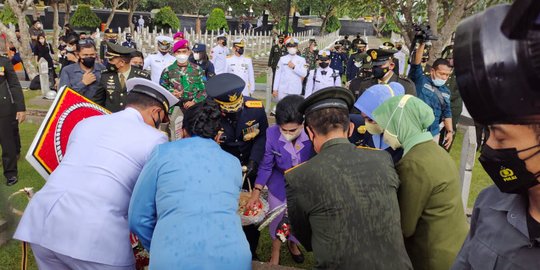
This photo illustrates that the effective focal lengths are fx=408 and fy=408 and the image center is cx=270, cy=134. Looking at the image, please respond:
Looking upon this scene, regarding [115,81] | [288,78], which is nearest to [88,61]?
[115,81]

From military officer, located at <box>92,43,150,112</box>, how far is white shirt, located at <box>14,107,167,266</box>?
2648 mm

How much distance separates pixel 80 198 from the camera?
2.28 meters

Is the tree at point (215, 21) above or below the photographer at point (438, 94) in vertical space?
above

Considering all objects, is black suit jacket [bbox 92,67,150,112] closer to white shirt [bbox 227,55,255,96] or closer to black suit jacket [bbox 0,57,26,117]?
black suit jacket [bbox 0,57,26,117]

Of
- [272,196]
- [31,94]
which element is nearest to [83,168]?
[272,196]

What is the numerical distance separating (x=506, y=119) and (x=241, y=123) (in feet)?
9.44

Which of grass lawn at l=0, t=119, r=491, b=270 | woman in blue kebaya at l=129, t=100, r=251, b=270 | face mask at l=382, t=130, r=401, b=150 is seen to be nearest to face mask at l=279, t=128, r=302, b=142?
face mask at l=382, t=130, r=401, b=150

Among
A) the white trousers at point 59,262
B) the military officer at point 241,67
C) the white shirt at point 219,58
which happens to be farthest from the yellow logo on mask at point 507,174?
the white shirt at point 219,58

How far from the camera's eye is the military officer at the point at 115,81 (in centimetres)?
504

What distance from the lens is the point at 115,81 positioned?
16.6ft

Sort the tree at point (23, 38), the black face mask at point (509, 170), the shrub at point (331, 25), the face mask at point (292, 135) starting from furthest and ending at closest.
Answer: the shrub at point (331, 25)
the tree at point (23, 38)
the face mask at point (292, 135)
the black face mask at point (509, 170)

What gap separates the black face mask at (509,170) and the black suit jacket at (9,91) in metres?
5.74

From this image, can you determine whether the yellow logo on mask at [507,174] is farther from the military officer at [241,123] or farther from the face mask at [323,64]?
the face mask at [323,64]

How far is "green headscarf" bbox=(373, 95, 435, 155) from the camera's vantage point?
7.88 ft
